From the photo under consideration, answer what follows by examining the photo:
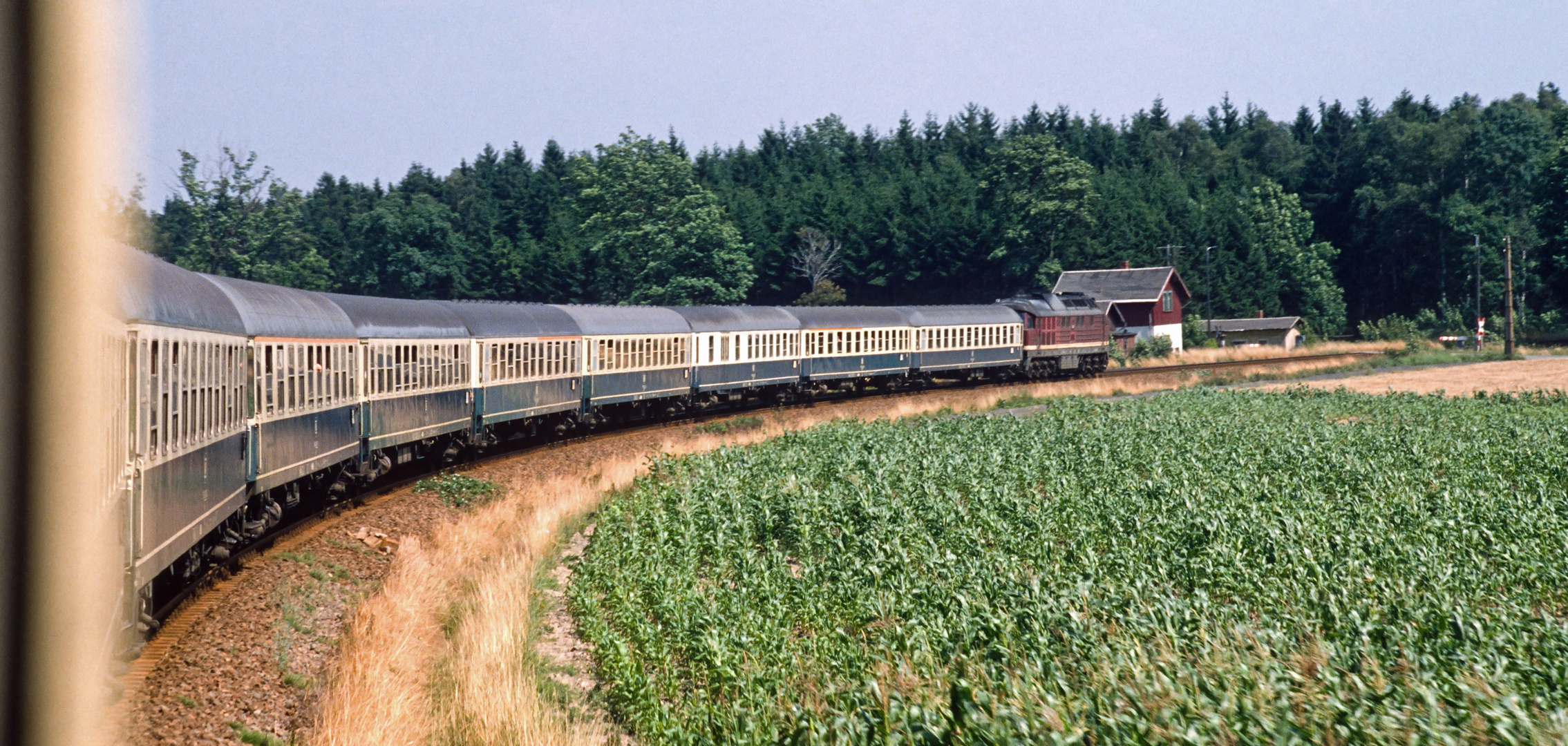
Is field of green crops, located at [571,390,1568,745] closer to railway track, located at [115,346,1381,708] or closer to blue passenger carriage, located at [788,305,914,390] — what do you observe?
railway track, located at [115,346,1381,708]

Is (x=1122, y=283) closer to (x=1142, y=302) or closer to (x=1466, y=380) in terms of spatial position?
(x=1142, y=302)

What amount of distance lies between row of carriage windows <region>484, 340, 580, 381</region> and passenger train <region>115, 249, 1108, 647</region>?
0.05 m

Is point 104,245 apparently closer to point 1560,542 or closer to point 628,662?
point 628,662

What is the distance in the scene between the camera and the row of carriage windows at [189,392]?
10.6 m

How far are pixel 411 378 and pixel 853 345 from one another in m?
27.0

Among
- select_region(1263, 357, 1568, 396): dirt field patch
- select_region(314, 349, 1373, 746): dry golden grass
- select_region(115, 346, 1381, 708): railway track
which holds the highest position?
select_region(1263, 357, 1568, 396): dirt field patch

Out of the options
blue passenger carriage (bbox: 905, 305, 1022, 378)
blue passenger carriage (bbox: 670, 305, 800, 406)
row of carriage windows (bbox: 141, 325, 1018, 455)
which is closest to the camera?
row of carriage windows (bbox: 141, 325, 1018, 455)

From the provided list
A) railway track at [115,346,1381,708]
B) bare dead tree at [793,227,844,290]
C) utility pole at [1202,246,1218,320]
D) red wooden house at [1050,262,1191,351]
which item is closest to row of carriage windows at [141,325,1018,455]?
railway track at [115,346,1381,708]

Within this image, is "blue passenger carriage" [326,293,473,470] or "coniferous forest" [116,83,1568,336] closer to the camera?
"blue passenger carriage" [326,293,473,470]

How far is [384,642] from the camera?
12.9m

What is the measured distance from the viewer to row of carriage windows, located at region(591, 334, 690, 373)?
34.6 m

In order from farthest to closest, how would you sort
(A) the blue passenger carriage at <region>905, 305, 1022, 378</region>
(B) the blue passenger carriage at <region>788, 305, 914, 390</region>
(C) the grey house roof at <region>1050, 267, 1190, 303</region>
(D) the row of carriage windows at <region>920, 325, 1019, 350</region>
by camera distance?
(C) the grey house roof at <region>1050, 267, 1190, 303</region> → (D) the row of carriage windows at <region>920, 325, 1019, 350</region> → (A) the blue passenger carriage at <region>905, 305, 1022, 378</region> → (B) the blue passenger carriage at <region>788, 305, 914, 390</region>

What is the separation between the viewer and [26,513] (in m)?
5.18

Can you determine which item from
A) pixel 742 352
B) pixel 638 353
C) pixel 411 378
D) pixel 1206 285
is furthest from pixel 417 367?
pixel 1206 285
